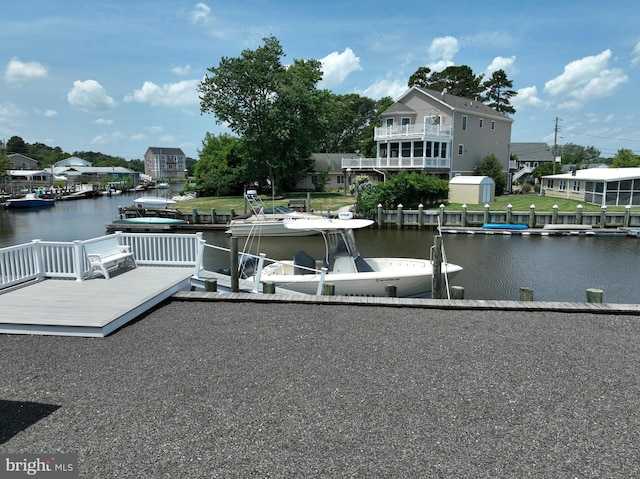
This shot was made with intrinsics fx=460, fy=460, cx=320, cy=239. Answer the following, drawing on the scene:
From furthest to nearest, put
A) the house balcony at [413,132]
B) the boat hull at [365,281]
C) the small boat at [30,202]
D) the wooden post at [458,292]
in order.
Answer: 1. the small boat at [30,202]
2. the house balcony at [413,132]
3. the boat hull at [365,281]
4. the wooden post at [458,292]

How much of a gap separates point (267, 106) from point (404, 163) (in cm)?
1473

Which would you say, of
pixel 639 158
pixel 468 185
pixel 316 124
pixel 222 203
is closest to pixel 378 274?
pixel 468 185

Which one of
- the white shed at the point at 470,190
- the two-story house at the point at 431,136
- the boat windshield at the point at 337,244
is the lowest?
the boat windshield at the point at 337,244

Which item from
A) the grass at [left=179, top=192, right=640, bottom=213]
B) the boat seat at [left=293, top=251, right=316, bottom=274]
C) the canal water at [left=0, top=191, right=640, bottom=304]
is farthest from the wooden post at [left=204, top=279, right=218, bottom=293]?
the grass at [left=179, top=192, right=640, bottom=213]

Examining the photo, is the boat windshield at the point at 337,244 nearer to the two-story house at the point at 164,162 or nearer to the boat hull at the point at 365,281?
the boat hull at the point at 365,281

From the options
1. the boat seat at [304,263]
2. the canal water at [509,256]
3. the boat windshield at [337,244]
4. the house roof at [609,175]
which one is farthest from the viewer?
the house roof at [609,175]

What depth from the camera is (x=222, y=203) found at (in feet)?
144

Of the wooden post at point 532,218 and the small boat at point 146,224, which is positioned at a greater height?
the wooden post at point 532,218

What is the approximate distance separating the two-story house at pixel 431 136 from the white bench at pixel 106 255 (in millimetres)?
32524

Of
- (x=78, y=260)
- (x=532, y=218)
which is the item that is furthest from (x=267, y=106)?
(x=78, y=260)

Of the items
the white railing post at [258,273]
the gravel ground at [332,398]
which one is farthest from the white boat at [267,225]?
the gravel ground at [332,398]

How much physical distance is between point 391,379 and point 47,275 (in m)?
8.11

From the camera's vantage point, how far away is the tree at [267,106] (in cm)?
4459

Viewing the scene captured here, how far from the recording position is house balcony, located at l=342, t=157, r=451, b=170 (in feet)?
131
